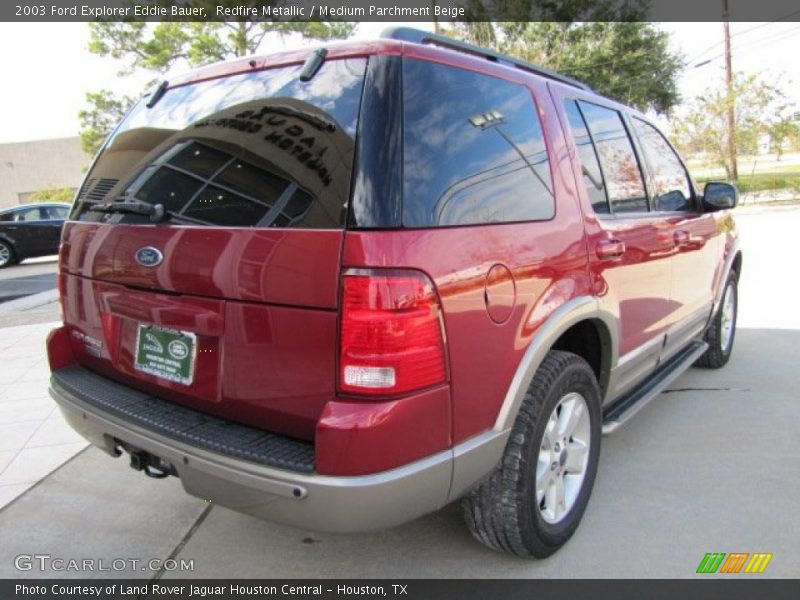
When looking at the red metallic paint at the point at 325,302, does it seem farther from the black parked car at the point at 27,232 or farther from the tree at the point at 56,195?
the tree at the point at 56,195

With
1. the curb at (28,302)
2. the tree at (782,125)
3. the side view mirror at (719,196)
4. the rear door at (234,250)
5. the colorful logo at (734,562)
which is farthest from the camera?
the tree at (782,125)

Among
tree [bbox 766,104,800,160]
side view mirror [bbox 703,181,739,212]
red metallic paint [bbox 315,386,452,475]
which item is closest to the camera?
red metallic paint [bbox 315,386,452,475]

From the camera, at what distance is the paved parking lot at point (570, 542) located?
8.14 feet

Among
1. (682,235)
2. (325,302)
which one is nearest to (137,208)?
(325,302)

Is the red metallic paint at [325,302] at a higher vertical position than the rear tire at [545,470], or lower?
higher

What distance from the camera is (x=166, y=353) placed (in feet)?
7.18

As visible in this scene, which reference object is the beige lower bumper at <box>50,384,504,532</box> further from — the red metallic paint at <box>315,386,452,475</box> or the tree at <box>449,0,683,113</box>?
the tree at <box>449,0,683,113</box>

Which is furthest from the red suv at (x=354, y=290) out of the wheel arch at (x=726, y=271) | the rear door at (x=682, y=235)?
the wheel arch at (x=726, y=271)

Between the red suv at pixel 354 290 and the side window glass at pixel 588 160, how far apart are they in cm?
2

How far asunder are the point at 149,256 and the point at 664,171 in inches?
119

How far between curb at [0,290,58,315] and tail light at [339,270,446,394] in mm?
9109

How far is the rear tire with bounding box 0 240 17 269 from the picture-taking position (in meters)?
16.2

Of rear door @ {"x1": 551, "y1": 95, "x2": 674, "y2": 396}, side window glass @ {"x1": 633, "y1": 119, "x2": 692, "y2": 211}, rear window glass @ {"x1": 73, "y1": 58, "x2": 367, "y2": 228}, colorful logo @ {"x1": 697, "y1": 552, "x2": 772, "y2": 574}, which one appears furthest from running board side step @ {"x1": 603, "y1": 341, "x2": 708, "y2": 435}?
rear window glass @ {"x1": 73, "y1": 58, "x2": 367, "y2": 228}

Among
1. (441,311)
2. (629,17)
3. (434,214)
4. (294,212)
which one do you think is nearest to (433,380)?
(441,311)
